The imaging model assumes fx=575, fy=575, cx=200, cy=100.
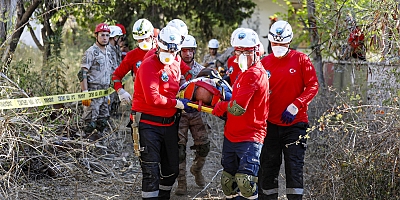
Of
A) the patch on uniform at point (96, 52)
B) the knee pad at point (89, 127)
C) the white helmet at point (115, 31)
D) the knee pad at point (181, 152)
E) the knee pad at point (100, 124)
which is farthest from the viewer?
the white helmet at point (115, 31)

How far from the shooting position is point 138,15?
13.9 meters

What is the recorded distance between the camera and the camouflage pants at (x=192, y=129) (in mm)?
6992

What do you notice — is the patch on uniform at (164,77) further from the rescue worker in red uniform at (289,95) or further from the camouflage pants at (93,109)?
the camouflage pants at (93,109)

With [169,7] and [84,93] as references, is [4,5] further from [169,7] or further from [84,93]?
[169,7]

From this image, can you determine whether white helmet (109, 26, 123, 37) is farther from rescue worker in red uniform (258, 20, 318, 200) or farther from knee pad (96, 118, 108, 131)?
rescue worker in red uniform (258, 20, 318, 200)

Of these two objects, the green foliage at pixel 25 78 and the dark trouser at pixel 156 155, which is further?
the green foliage at pixel 25 78

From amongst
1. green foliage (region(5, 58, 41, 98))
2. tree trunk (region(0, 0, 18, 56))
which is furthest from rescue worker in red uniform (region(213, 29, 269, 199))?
tree trunk (region(0, 0, 18, 56))

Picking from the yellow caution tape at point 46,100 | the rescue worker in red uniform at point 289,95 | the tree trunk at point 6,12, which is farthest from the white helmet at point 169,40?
the tree trunk at point 6,12

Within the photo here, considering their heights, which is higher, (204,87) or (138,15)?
(138,15)

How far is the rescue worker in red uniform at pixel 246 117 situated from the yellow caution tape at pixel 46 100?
2331 mm

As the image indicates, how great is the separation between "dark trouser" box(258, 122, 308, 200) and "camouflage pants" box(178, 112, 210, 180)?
103 cm

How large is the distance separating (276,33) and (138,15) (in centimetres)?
841

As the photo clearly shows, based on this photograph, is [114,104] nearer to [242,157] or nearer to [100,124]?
[100,124]

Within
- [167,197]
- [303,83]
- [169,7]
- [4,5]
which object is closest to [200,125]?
[167,197]
